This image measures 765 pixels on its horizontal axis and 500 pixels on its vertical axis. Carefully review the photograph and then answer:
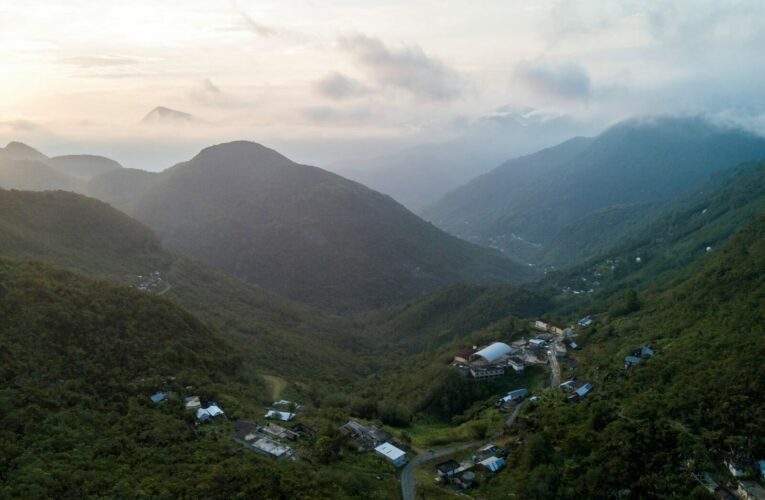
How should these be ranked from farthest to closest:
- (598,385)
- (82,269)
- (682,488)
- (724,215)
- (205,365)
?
1. (724,215)
2. (82,269)
3. (205,365)
4. (598,385)
5. (682,488)

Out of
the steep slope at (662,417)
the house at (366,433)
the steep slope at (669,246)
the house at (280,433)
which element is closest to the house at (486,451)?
the steep slope at (662,417)

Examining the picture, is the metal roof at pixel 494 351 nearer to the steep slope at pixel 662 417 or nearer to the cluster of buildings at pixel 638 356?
the steep slope at pixel 662 417

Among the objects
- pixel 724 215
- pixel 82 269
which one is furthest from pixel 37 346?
pixel 724 215

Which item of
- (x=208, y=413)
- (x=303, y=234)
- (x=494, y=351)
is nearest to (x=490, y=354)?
(x=494, y=351)

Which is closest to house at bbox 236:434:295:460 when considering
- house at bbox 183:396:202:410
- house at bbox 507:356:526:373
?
house at bbox 183:396:202:410

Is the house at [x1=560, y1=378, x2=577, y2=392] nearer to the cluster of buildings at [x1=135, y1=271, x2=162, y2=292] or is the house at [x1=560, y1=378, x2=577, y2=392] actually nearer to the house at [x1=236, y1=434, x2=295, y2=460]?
the house at [x1=236, y1=434, x2=295, y2=460]

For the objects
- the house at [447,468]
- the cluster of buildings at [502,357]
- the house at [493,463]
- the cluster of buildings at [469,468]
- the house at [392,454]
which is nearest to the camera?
the cluster of buildings at [469,468]

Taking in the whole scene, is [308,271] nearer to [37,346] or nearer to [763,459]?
[37,346]
